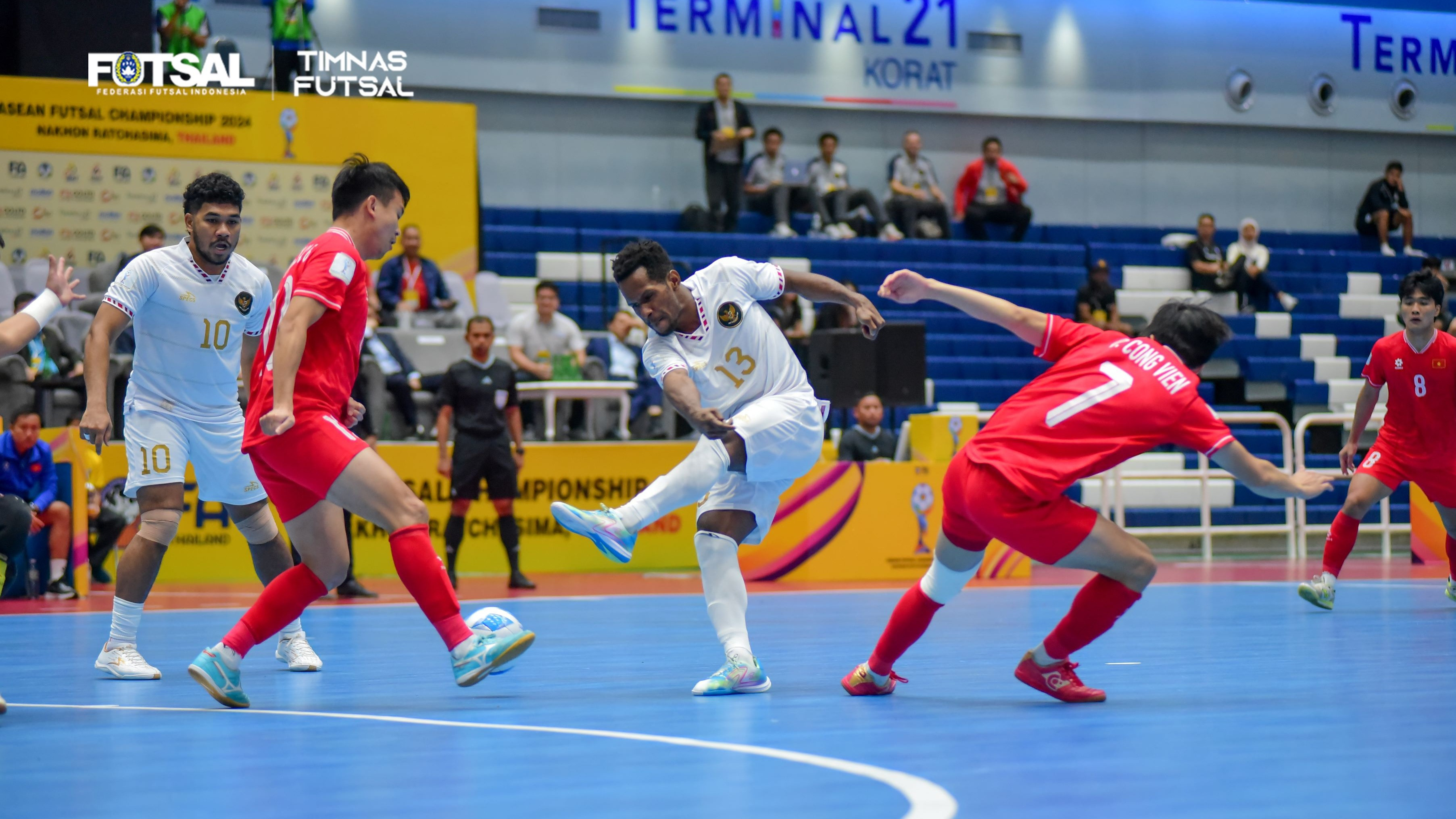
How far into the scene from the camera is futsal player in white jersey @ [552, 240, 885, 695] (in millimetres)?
5426

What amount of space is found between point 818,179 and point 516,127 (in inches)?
180

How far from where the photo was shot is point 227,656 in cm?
512

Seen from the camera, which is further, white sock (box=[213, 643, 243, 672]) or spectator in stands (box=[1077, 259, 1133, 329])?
spectator in stands (box=[1077, 259, 1133, 329])

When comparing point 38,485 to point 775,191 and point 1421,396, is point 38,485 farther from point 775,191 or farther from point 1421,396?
point 775,191

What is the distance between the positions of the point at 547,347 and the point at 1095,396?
1008cm

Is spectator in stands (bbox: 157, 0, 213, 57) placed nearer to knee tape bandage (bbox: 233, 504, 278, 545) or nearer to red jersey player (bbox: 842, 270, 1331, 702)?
knee tape bandage (bbox: 233, 504, 278, 545)

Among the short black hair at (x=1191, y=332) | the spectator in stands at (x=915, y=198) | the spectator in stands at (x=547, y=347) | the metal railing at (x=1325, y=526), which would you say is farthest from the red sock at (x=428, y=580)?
the spectator in stands at (x=915, y=198)

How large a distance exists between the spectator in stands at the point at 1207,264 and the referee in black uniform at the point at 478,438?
13116 mm

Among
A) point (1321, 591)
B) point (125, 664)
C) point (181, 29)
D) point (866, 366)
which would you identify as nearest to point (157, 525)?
point (125, 664)

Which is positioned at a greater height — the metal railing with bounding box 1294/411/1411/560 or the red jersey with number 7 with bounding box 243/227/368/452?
the red jersey with number 7 with bounding box 243/227/368/452

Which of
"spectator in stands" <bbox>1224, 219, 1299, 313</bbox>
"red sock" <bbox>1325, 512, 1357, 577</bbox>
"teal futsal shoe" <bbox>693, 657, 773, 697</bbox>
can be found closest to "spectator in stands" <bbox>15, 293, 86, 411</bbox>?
"teal futsal shoe" <bbox>693, 657, 773, 697</bbox>

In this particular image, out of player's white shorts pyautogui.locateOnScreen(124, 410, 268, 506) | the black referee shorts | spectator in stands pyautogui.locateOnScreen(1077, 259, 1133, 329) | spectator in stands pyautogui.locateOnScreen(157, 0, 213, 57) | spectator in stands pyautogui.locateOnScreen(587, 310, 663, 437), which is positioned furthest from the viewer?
spectator in stands pyautogui.locateOnScreen(1077, 259, 1133, 329)

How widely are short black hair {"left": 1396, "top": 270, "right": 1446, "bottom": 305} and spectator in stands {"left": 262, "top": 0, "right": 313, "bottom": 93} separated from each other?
1201 centimetres

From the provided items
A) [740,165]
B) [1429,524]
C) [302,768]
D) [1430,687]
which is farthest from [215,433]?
[740,165]
